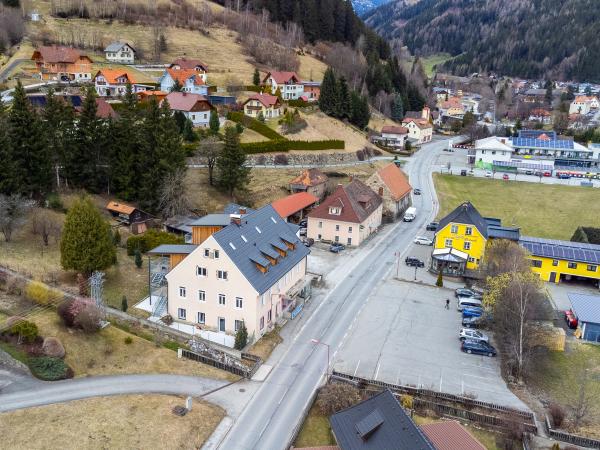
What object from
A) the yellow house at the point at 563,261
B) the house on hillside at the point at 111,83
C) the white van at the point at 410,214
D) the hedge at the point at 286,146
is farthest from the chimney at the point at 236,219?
the house on hillside at the point at 111,83

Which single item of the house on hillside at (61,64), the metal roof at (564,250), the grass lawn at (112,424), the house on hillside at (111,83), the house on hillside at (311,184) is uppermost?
the house on hillside at (61,64)

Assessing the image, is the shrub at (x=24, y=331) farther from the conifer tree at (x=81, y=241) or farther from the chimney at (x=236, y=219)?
the chimney at (x=236, y=219)

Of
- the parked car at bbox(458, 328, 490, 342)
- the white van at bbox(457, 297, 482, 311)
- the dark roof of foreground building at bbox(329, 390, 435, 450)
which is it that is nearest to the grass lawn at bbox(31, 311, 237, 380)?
the dark roof of foreground building at bbox(329, 390, 435, 450)

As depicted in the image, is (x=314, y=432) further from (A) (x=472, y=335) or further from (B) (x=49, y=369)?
(A) (x=472, y=335)

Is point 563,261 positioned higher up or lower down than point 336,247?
higher up

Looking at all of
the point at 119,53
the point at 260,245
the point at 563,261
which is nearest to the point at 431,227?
the point at 563,261

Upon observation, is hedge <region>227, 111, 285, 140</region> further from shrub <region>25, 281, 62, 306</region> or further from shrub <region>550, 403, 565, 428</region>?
shrub <region>550, 403, 565, 428</region>

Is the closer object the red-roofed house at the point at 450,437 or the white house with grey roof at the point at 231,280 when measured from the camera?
the red-roofed house at the point at 450,437
